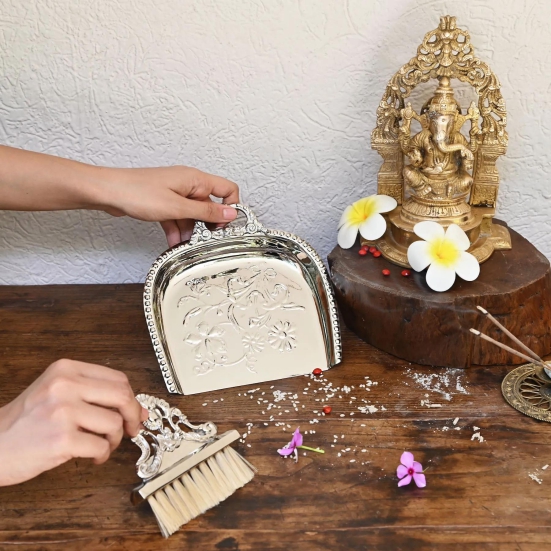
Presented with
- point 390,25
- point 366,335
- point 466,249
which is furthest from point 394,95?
point 366,335

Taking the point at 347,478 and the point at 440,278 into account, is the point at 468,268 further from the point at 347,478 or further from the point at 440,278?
the point at 347,478

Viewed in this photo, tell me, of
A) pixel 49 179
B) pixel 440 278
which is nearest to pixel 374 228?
pixel 440 278

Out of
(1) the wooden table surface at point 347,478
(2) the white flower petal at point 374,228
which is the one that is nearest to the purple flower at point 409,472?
(1) the wooden table surface at point 347,478

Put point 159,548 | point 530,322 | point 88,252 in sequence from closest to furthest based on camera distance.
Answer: point 159,548, point 530,322, point 88,252

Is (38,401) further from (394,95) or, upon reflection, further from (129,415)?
(394,95)

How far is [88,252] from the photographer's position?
105 centimetres

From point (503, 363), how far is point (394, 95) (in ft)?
1.27

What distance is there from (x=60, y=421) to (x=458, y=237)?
0.53 metres

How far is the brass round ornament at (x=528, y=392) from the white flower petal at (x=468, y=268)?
14cm

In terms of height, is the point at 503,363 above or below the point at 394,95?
below

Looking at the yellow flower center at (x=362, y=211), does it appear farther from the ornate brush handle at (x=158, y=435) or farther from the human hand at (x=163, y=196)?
the ornate brush handle at (x=158, y=435)

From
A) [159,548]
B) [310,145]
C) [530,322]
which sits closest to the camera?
[159,548]

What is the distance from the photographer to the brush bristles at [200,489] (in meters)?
0.58

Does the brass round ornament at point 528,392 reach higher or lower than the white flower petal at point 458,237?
lower
